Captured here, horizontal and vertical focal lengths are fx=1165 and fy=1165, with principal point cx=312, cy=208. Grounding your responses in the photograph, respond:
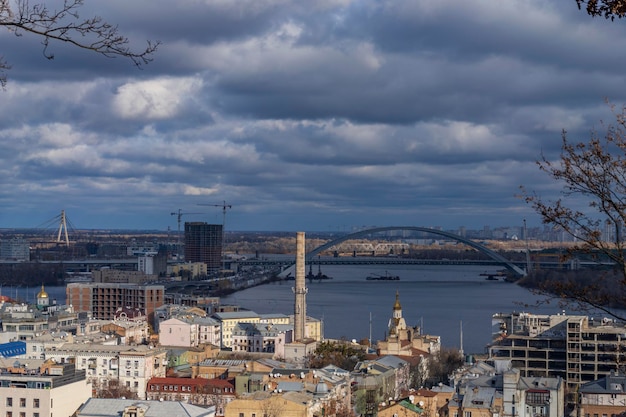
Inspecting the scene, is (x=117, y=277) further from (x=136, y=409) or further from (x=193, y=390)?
(x=136, y=409)

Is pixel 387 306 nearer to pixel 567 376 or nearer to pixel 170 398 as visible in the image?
pixel 567 376

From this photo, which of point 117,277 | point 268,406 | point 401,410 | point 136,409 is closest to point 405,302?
point 117,277

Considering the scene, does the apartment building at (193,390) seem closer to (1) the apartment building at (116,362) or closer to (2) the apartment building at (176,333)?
(1) the apartment building at (116,362)

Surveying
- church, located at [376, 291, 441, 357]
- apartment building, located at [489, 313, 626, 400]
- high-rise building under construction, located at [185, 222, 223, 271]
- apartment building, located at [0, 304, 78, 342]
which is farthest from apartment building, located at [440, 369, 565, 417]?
high-rise building under construction, located at [185, 222, 223, 271]

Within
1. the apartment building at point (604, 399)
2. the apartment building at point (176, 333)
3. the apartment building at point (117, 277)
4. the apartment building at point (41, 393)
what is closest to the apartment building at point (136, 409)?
the apartment building at point (41, 393)

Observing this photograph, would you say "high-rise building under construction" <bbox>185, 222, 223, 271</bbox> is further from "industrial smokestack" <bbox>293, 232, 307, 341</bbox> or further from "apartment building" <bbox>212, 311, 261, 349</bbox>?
"industrial smokestack" <bbox>293, 232, 307, 341</bbox>

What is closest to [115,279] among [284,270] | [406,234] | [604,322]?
[284,270]
